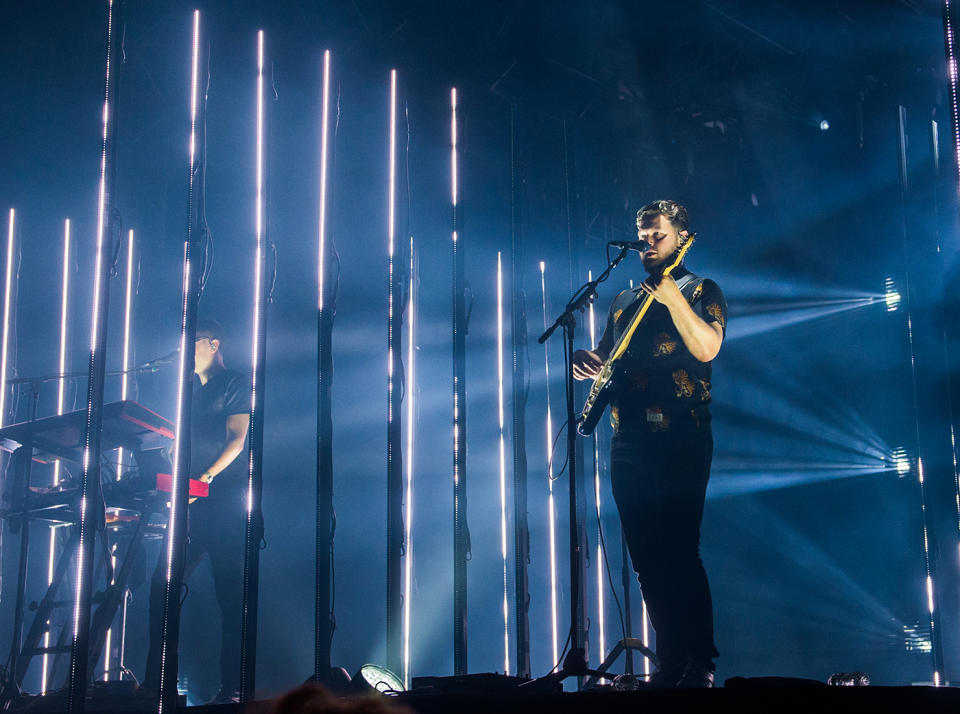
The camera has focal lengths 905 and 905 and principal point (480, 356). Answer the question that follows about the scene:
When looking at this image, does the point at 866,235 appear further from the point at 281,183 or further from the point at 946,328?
the point at 281,183

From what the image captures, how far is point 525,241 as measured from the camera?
6879mm

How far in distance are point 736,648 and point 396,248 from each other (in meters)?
4.33

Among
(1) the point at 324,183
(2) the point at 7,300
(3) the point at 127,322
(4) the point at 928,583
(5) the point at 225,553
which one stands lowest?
(4) the point at 928,583

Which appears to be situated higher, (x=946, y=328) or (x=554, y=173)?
(x=554, y=173)

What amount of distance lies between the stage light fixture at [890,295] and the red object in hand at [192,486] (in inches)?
201

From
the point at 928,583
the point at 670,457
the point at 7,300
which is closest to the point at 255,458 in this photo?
the point at 670,457

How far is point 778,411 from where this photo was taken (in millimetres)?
7473

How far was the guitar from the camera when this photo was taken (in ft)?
13.1

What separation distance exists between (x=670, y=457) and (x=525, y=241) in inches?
134

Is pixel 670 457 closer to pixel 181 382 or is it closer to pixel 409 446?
pixel 181 382

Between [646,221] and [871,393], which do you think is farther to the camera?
[871,393]

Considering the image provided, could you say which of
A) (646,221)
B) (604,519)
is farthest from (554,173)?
(646,221)

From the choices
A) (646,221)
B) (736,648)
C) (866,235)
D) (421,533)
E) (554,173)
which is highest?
(554,173)

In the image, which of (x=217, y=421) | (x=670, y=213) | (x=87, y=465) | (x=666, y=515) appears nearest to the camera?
(x=666, y=515)
